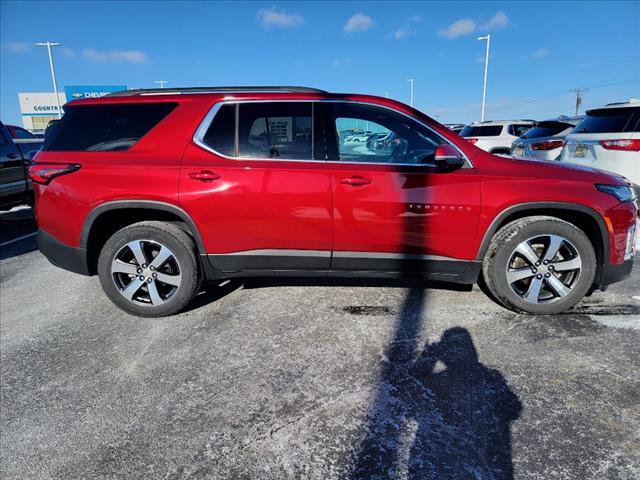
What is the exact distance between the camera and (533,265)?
3191 mm

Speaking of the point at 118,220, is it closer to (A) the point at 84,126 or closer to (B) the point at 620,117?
(A) the point at 84,126

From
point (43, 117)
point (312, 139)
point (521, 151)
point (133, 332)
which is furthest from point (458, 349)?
point (43, 117)

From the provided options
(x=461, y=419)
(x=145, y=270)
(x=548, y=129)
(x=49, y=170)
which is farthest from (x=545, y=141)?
(x=49, y=170)

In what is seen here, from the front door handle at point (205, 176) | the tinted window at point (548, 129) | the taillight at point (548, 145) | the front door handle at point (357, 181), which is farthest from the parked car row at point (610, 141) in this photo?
the front door handle at point (205, 176)

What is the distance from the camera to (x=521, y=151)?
926cm

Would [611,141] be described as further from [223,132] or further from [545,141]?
[223,132]

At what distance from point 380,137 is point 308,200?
80 cm

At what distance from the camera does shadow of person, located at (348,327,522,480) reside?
1.84 m

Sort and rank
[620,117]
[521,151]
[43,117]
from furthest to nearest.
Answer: [43,117], [521,151], [620,117]

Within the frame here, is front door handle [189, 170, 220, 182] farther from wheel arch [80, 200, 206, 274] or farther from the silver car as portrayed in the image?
the silver car

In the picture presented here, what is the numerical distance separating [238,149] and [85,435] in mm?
2131

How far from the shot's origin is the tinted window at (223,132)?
3.16 meters

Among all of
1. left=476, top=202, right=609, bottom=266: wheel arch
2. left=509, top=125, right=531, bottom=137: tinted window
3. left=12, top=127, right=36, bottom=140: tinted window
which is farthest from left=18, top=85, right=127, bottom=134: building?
left=476, top=202, right=609, bottom=266: wheel arch

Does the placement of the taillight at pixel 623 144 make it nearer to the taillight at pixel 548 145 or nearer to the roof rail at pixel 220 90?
the taillight at pixel 548 145
